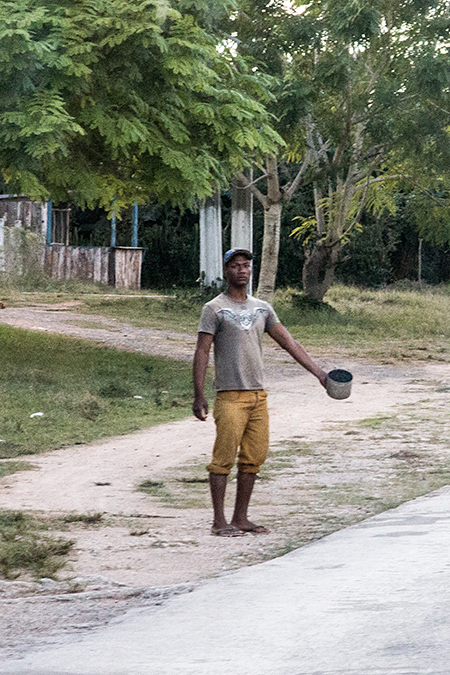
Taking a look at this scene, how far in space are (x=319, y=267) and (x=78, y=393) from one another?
48.8 feet

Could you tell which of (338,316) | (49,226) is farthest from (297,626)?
(49,226)

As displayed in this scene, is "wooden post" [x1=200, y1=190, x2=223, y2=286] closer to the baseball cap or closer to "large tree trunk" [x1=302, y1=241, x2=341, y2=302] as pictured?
"large tree trunk" [x1=302, y1=241, x2=341, y2=302]

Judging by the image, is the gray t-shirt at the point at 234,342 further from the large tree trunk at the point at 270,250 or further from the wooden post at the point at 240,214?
the wooden post at the point at 240,214

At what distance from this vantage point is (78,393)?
39.5 ft

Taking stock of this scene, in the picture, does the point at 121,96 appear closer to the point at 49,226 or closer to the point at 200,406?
the point at 200,406

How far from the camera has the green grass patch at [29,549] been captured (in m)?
5.26

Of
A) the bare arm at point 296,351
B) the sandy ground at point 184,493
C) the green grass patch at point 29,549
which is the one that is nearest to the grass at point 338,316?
the sandy ground at point 184,493

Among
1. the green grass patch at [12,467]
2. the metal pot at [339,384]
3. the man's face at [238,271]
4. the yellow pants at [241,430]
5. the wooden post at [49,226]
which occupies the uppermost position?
the wooden post at [49,226]

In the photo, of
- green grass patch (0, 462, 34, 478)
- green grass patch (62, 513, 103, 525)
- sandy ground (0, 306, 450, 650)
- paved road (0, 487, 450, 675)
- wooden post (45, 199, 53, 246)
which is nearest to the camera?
paved road (0, 487, 450, 675)

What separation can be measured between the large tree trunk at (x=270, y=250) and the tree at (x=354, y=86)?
0.02 metres

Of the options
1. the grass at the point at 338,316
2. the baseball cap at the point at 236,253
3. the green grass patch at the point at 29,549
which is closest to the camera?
the green grass patch at the point at 29,549

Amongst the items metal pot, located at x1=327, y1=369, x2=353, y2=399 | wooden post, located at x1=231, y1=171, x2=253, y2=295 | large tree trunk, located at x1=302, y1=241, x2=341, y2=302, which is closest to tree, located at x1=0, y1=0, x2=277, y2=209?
metal pot, located at x1=327, y1=369, x2=353, y2=399

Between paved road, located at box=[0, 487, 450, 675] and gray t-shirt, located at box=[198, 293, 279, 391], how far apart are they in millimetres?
1310

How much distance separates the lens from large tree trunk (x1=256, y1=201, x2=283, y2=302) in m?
23.1
